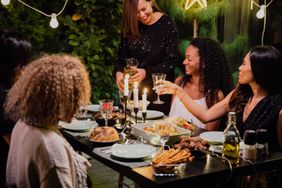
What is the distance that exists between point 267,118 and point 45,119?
154cm

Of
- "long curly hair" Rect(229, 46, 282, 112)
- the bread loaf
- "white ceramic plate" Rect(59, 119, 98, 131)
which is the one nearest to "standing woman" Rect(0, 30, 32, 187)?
"white ceramic plate" Rect(59, 119, 98, 131)

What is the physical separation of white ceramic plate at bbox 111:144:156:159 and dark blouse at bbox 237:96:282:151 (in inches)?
→ 32.4

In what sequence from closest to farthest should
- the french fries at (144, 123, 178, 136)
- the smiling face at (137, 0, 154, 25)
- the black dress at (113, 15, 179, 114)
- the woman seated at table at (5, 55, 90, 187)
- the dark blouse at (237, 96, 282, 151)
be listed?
the woman seated at table at (5, 55, 90, 187) < the french fries at (144, 123, 178, 136) < the dark blouse at (237, 96, 282, 151) < the smiling face at (137, 0, 154, 25) < the black dress at (113, 15, 179, 114)

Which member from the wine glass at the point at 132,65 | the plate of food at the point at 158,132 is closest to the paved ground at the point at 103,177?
the wine glass at the point at 132,65

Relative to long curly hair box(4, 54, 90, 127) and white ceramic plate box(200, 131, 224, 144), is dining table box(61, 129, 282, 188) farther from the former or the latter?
long curly hair box(4, 54, 90, 127)

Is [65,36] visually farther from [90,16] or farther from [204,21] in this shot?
[204,21]

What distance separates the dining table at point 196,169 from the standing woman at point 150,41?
63.8 inches

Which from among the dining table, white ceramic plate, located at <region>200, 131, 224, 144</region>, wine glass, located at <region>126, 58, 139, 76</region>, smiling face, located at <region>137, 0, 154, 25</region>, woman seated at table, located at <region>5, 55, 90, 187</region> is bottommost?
the dining table

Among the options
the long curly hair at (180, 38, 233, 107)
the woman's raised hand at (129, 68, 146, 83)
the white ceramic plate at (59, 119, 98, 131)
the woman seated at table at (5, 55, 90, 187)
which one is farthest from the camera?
the woman's raised hand at (129, 68, 146, 83)

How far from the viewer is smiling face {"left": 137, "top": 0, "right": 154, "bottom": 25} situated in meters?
3.69

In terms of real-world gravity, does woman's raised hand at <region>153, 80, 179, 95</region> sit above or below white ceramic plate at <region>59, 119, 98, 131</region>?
above

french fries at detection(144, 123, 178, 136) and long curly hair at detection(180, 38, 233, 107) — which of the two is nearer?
french fries at detection(144, 123, 178, 136)

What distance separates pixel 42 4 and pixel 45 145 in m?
3.25

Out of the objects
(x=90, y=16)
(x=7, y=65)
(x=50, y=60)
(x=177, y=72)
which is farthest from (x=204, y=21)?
(x=50, y=60)
